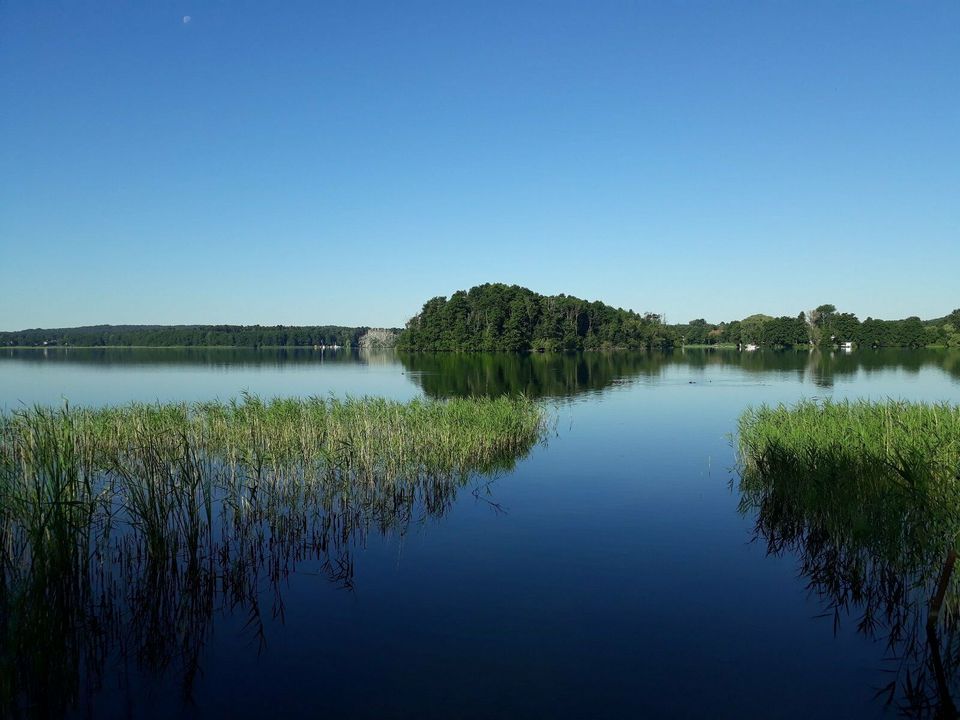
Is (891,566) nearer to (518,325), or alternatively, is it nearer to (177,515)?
(177,515)

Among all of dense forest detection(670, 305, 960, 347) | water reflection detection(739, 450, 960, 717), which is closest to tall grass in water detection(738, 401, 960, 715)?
water reflection detection(739, 450, 960, 717)

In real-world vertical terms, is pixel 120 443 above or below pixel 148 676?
above

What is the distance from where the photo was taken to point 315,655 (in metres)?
A: 7.00

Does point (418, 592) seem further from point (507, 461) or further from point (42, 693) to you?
point (507, 461)

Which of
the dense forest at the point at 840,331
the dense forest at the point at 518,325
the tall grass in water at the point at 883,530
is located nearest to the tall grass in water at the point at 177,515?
the tall grass in water at the point at 883,530

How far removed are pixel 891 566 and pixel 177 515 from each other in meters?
10.6

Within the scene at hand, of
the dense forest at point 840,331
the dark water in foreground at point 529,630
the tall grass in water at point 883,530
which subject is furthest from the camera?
the dense forest at point 840,331

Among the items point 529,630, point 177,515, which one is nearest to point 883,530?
point 529,630

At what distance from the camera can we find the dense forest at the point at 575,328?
118 metres

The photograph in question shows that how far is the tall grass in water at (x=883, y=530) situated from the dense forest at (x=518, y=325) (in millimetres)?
101756

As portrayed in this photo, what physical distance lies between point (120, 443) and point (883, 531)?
54.7 ft

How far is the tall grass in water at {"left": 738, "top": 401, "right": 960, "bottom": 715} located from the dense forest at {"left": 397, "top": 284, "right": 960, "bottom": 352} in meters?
102

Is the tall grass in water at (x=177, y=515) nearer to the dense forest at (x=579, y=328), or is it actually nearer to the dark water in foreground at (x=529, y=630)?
the dark water in foreground at (x=529, y=630)

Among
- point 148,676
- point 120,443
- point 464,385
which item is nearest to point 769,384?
point 464,385
